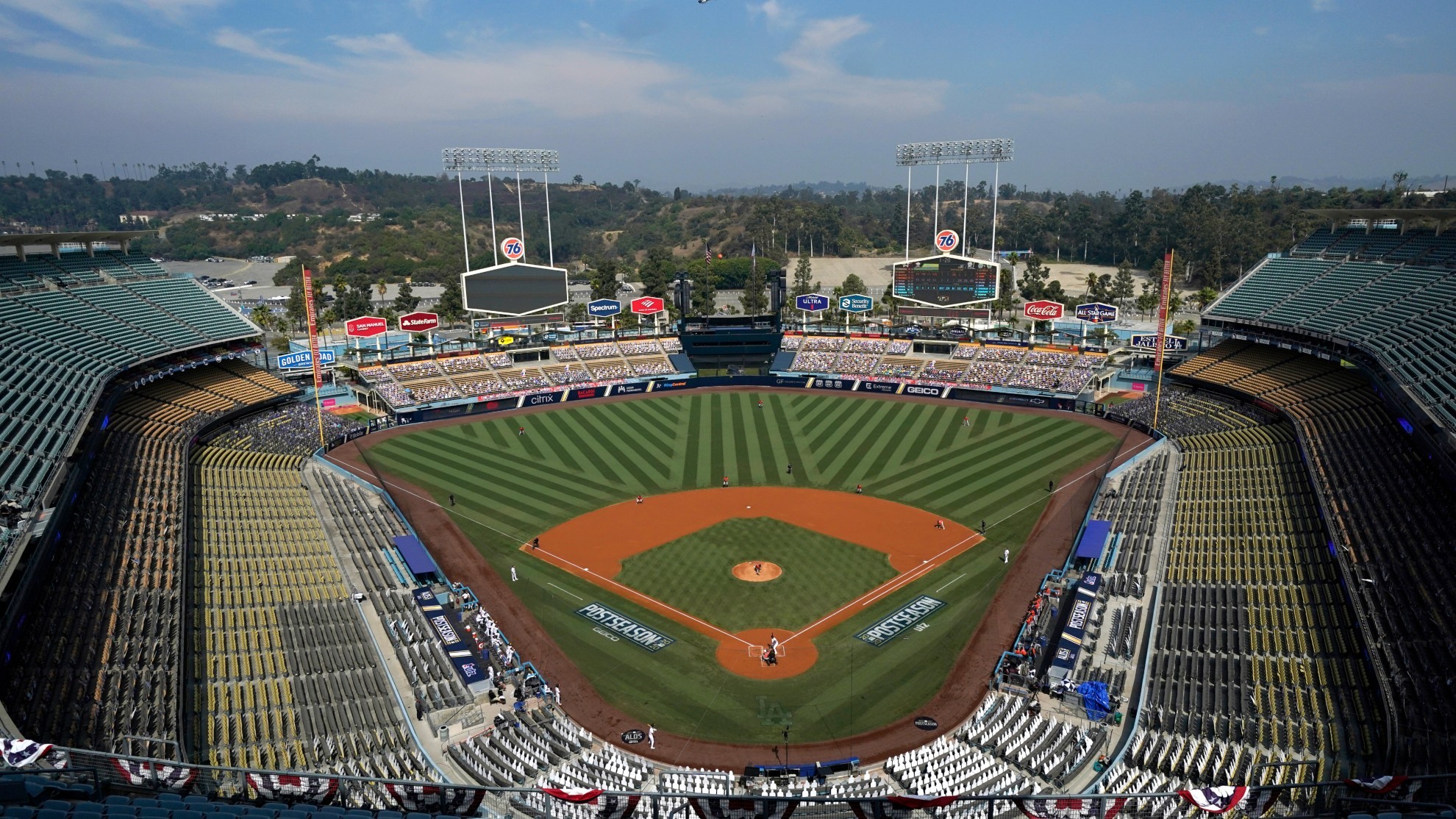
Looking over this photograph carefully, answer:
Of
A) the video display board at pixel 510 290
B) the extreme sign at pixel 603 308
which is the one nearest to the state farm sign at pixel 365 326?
the video display board at pixel 510 290

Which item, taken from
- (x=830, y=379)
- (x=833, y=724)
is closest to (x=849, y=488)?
(x=833, y=724)

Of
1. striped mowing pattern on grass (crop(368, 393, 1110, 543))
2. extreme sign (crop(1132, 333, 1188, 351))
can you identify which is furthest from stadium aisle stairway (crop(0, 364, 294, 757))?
extreme sign (crop(1132, 333, 1188, 351))

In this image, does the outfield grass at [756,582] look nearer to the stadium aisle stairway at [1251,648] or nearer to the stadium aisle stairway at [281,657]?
the stadium aisle stairway at [281,657]

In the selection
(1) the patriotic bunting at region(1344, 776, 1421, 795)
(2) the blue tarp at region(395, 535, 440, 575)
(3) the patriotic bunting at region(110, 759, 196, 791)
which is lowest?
(2) the blue tarp at region(395, 535, 440, 575)

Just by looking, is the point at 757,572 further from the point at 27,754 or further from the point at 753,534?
the point at 27,754

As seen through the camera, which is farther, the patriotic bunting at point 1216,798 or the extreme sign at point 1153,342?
the extreme sign at point 1153,342

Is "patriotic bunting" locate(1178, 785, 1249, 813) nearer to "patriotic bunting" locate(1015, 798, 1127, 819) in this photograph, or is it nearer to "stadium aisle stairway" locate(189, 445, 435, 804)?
"patriotic bunting" locate(1015, 798, 1127, 819)
